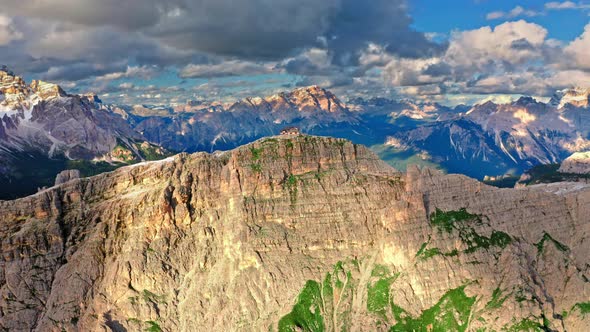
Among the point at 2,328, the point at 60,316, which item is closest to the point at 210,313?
the point at 60,316

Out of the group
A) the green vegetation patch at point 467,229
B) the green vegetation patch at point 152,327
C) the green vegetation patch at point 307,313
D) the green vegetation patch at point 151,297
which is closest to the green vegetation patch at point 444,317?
the green vegetation patch at point 467,229

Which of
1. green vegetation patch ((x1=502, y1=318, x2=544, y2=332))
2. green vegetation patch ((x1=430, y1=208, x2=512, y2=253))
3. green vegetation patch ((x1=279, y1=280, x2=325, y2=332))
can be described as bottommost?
green vegetation patch ((x1=502, y1=318, x2=544, y2=332))

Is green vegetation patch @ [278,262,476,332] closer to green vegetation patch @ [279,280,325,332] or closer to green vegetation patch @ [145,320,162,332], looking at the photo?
green vegetation patch @ [279,280,325,332]

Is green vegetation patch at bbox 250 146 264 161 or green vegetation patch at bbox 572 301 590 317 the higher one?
green vegetation patch at bbox 250 146 264 161

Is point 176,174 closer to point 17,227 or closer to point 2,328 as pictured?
point 17,227

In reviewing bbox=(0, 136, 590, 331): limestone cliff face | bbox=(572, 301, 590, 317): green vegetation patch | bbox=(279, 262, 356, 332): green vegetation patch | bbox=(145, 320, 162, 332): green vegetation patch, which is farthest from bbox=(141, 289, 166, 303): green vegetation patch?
bbox=(572, 301, 590, 317): green vegetation patch

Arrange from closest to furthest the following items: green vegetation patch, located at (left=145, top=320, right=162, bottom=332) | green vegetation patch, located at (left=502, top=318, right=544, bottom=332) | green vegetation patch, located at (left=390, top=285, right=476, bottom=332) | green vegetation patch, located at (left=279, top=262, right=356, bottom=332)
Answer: green vegetation patch, located at (left=502, top=318, right=544, bottom=332), green vegetation patch, located at (left=390, top=285, right=476, bottom=332), green vegetation patch, located at (left=145, top=320, right=162, bottom=332), green vegetation patch, located at (left=279, top=262, right=356, bottom=332)

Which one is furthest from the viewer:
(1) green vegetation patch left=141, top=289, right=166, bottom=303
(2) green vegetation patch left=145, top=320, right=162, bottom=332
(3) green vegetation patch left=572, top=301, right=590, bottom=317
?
(1) green vegetation patch left=141, top=289, right=166, bottom=303

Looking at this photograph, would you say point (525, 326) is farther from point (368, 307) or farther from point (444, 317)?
point (368, 307)

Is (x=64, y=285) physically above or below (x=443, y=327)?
above
